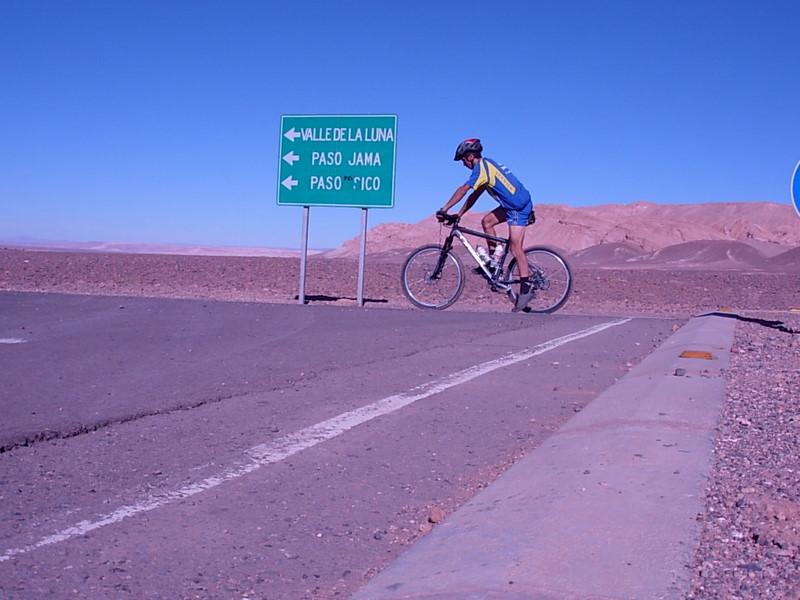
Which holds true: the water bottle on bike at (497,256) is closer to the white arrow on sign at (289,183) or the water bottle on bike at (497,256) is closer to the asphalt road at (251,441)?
the asphalt road at (251,441)

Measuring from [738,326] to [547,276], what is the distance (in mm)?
2657

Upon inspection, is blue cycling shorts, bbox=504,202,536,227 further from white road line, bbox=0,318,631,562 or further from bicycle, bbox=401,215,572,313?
white road line, bbox=0,318,631,562

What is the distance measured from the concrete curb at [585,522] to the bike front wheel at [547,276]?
724 centimetres

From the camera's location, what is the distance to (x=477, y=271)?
42.2 ft

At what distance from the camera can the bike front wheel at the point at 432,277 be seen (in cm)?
1308

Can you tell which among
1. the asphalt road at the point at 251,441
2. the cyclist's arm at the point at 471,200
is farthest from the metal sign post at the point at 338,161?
the asphalt road at the point at 251,441

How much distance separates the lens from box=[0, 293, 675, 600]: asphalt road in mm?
3357

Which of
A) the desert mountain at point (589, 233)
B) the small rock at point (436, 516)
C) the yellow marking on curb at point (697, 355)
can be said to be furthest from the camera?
the desert mountain at point (589, 233)

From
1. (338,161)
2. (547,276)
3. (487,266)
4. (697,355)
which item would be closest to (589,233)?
(338,161)

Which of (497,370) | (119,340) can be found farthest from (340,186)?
(497,370)

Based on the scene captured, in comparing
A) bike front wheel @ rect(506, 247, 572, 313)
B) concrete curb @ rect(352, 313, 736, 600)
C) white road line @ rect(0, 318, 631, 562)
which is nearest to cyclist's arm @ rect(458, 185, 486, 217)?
bike front wheel @ rect(506, 247, 572, 313)

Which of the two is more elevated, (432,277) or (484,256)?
(484,256)

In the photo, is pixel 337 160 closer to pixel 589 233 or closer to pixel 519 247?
pixel 519 247

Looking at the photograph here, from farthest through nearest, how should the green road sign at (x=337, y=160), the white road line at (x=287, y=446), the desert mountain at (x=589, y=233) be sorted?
the desert mountain at (x=589, y=233) → the green road sign at (x=337, y=160) → the white road line at (x=287, y=446)
